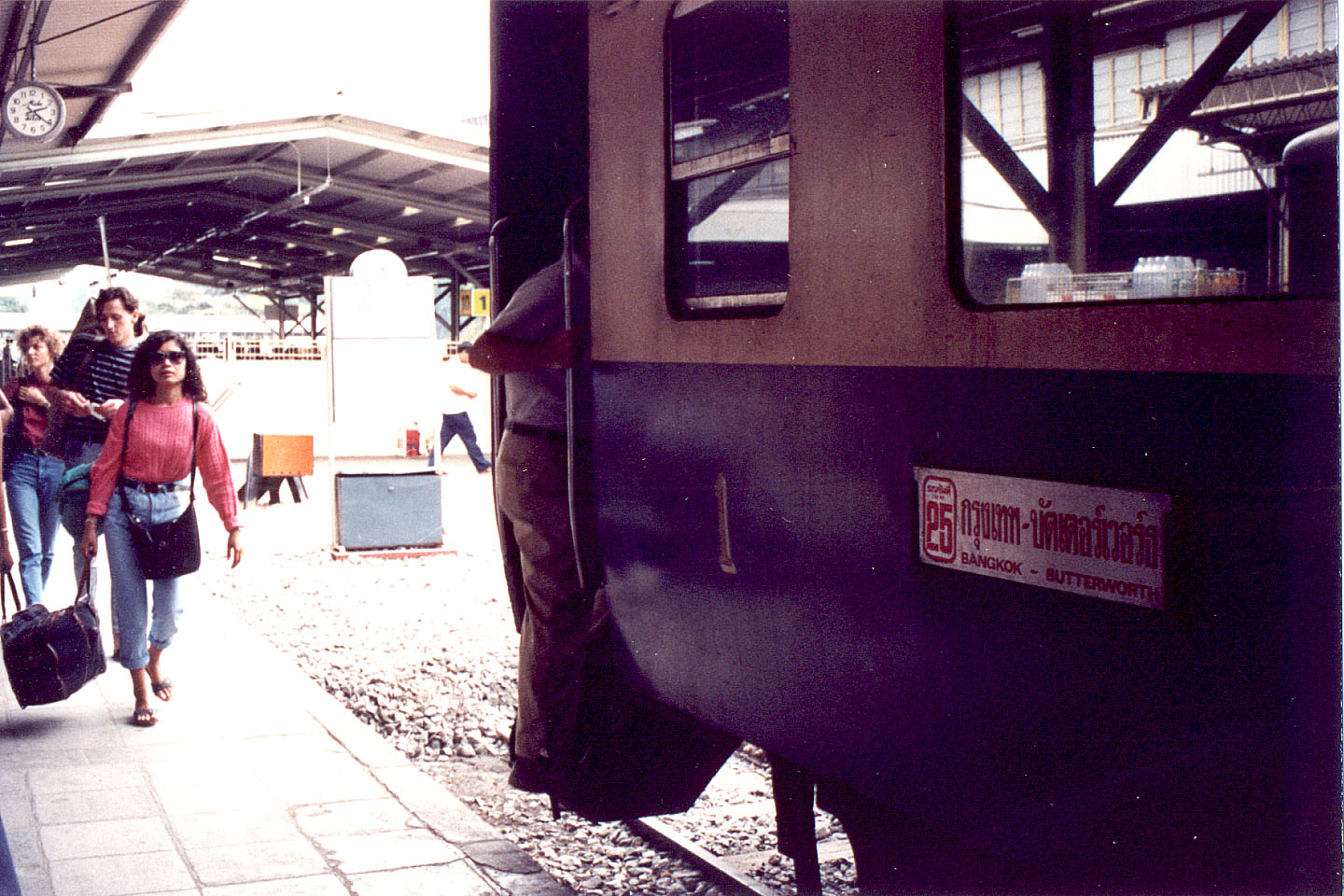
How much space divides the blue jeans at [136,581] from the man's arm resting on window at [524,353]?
2.49m

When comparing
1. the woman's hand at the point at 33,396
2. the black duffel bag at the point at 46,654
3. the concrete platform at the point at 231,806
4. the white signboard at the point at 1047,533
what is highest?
the woman's hand at the point at 33,396

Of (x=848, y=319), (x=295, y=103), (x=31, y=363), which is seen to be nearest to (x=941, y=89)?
(x=848, y=319)

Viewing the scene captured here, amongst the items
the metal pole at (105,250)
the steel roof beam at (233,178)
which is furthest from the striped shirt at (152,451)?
the steel roof beam at (233,178)

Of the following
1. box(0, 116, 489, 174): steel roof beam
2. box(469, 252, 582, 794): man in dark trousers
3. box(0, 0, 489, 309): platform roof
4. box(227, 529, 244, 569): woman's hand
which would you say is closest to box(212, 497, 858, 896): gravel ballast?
box(469, 252, 582, 794): man in dark trousers

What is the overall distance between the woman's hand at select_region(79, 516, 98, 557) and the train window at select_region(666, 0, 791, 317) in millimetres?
3294

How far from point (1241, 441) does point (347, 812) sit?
12.0 feet

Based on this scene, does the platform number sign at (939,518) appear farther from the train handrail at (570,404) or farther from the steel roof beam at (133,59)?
the steel roof beam at (133,59)

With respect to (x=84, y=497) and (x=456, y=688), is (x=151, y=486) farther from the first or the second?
Answer: (x=456, y=688)

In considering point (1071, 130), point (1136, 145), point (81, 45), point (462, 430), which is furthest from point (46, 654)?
point (462, 430)

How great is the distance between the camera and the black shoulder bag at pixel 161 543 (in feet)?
18.3

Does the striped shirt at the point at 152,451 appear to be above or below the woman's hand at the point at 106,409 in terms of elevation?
below

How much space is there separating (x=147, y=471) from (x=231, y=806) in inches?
61.5

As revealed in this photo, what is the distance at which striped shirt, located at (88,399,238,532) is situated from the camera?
18.3ft

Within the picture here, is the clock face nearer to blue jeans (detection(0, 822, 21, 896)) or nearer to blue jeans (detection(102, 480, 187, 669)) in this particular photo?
blue jeans (detection(102, 480, 187, 669))
